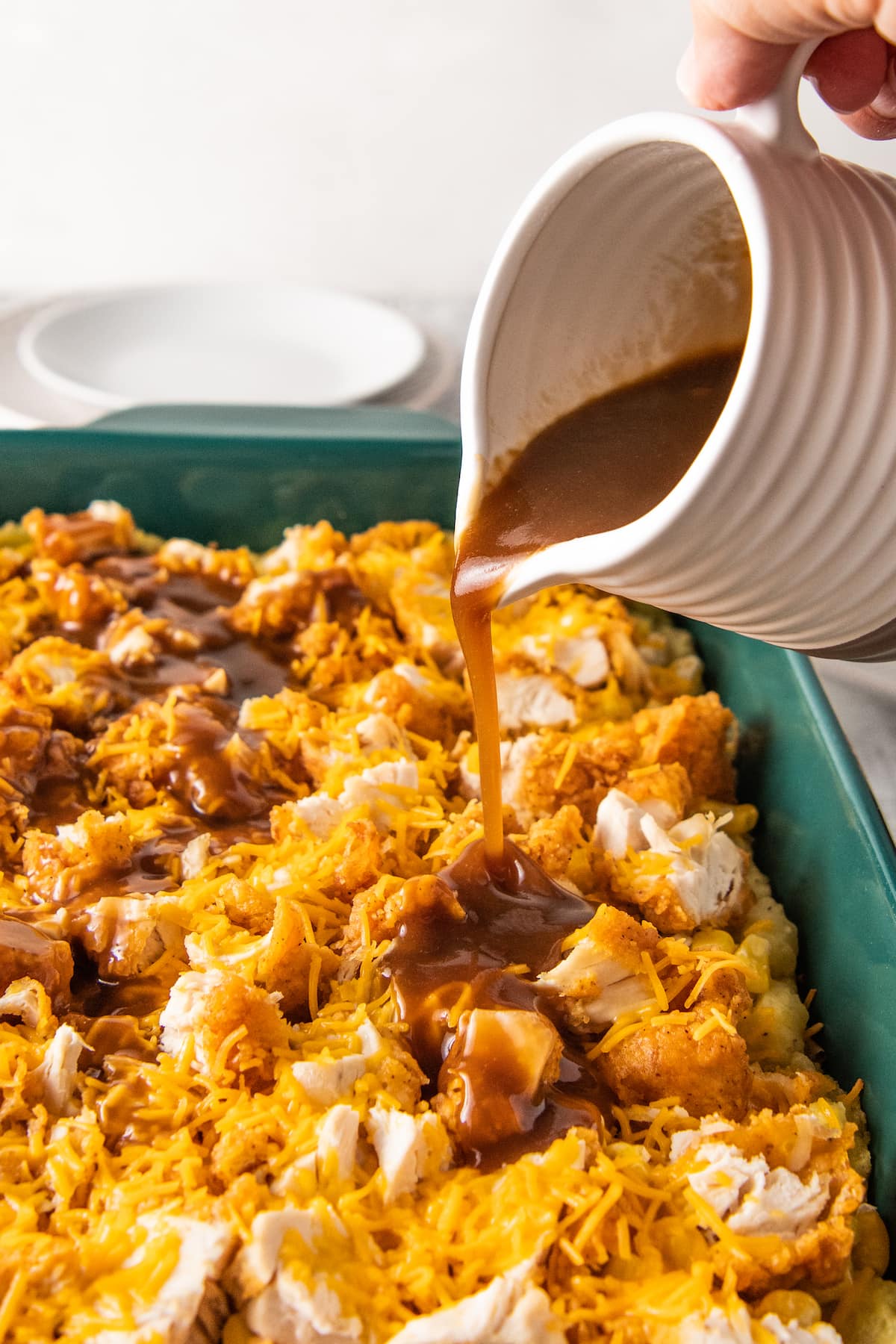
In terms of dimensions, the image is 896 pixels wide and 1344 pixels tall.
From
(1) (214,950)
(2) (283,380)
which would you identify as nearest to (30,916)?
(1) (214,950)

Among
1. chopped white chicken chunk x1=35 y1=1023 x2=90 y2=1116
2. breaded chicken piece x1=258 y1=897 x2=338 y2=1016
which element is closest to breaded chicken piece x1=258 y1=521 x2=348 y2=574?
breaded chicken piece x1=258 y1=897 x2=338 y2=1016

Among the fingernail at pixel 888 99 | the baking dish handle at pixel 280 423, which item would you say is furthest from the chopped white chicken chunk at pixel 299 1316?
the baking dish handle at pixel 280 423

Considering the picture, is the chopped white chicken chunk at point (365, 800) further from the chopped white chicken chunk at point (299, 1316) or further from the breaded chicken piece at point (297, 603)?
the chopped white chicken chunk at point (299, 1316)

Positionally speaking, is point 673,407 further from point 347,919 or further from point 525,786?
point 347,919

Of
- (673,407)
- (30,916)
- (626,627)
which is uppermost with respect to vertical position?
(673,407)

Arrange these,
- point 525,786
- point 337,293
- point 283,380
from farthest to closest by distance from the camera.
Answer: point 337,293, point 283,380, point 525,786

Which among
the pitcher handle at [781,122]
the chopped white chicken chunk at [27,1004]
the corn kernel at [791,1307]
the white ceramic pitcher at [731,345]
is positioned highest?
the pitcher handle at [781,122]
